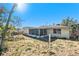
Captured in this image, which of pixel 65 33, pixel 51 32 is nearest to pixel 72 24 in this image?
pixel 65 33

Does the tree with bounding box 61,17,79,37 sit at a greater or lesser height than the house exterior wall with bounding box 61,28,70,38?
greater

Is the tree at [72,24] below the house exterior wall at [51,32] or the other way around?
the other way around

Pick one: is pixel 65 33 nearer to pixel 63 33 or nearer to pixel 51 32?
pixel 63 33

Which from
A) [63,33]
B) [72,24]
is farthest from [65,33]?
[72,24]

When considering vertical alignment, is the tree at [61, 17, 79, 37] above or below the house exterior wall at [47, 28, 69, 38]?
above

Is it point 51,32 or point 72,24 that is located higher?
point 72,24

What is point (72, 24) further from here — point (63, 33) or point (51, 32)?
point (51, 32)

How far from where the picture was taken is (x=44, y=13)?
81.1ft

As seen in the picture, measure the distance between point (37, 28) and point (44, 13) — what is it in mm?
263

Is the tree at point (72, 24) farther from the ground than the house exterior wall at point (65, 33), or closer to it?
farther from the ground

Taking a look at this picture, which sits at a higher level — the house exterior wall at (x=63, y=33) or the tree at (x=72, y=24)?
the tree at (x=72, y=24)

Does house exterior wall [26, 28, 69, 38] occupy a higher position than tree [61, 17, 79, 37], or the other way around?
tree [61, 17, 79, 37]

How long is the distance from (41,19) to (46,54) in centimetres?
56

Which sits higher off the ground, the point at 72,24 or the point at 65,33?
the point at 72,24
